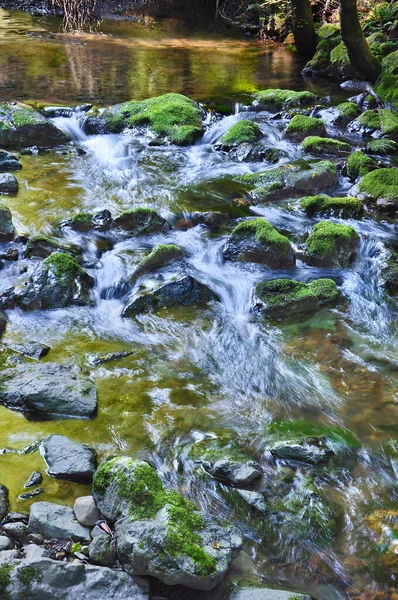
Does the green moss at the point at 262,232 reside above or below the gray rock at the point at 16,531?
above

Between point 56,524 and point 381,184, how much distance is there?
7383 millimetres

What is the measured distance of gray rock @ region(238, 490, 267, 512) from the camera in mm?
3750

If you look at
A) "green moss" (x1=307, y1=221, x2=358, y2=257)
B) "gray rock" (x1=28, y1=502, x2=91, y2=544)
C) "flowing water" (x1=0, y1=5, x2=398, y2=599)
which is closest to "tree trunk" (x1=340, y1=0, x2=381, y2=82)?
"flowing water" (x1=0, y1=5, x2=398, y2=599)

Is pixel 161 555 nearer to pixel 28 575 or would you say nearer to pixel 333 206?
pixel 28 575

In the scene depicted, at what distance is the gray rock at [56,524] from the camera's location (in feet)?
10.9

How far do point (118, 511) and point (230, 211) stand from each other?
5.92 m

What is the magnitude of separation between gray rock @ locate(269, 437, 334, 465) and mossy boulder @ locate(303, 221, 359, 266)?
3.38 m

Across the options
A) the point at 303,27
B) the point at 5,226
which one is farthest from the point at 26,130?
the point at 303,27

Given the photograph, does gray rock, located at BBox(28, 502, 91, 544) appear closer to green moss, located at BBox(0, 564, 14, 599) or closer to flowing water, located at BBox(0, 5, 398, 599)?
flowing water, located at BBox(0, 5, 398, 599)

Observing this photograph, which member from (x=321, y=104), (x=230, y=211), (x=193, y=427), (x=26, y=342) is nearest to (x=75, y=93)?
(x=321, y=104)

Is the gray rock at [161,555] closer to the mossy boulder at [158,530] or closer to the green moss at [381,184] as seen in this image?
the mossy boulder at [158,530]

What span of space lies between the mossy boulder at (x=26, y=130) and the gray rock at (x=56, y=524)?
28.5ft

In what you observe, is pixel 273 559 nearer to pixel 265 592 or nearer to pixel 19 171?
pixel 265 592

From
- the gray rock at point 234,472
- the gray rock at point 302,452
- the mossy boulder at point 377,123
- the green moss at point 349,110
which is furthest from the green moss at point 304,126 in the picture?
the gray rock at point 234,472
